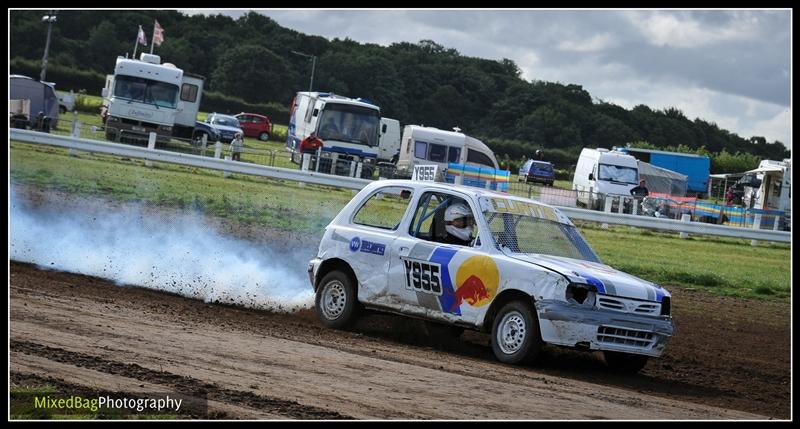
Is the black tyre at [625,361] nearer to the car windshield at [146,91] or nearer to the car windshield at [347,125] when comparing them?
the car windshield at [347,125]

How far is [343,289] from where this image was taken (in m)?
11.9

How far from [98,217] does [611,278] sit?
12.1 meters

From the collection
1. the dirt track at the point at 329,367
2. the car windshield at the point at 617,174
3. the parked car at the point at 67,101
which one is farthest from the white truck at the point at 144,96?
the dirt track at the point at 329,367

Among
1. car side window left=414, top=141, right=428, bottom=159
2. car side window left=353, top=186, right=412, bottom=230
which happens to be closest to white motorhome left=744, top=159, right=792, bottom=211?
car side window left=414, top=141, right=428, bottom=159

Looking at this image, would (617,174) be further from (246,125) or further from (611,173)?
(246,125)

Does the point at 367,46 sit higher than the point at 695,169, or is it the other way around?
the point at 367,46

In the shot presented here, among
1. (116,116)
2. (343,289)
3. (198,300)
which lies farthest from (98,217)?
(116,116)

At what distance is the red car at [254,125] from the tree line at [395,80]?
4444 millimetres

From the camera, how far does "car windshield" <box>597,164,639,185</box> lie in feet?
133

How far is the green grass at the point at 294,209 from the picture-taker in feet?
67.7

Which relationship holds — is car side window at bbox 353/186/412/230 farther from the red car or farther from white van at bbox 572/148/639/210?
the red car

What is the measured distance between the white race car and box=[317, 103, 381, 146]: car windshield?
84.2 ft

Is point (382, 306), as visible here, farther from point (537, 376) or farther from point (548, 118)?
point (548, 118)

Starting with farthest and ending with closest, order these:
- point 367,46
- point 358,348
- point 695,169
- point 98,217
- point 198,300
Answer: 1. point 367,46
2. point 695,169
3. point 98,217
4. point 198,300
5. point 358,348
